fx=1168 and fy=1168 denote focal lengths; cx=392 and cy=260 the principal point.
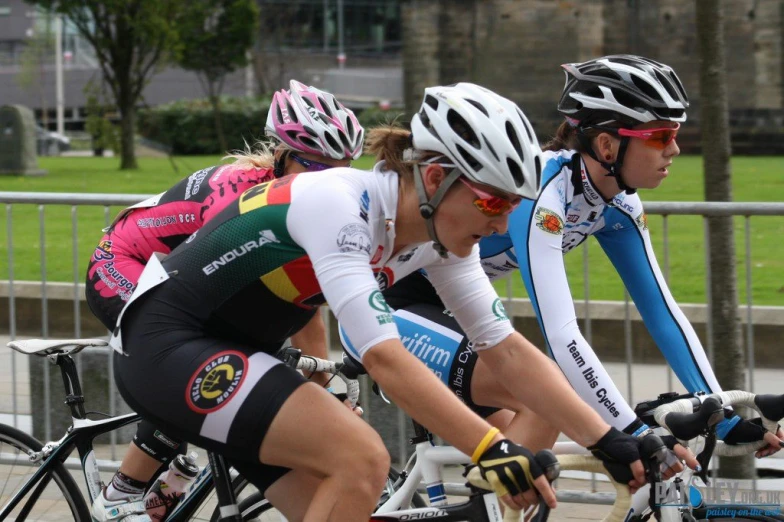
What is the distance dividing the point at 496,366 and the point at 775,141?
3325cm

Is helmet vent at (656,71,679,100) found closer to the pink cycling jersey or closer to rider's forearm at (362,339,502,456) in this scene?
rider's forearm at (362,339,502,456)

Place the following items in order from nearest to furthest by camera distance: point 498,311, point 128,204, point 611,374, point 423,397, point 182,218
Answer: point 423,397 < point 498,311 < point 182,218 < point 128,204 < point 611,374

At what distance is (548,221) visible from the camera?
3789 millimetres

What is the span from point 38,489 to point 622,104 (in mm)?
2653

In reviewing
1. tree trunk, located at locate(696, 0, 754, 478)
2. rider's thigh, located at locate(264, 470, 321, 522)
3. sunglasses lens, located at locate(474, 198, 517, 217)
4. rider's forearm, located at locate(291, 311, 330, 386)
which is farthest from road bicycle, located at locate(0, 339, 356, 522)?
tree trunk, located at locate(696, 0, 754, 478)

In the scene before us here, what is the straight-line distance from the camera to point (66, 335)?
27.5ft

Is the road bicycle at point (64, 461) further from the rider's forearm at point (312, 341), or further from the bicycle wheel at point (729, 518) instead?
the bicycle wheel at point (729, 518)

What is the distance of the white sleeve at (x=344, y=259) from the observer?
9.86 ft

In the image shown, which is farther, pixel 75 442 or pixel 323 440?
pixel 75 442

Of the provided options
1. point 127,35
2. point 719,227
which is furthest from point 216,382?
point 127,35

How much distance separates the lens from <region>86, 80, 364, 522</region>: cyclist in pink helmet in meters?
4.24

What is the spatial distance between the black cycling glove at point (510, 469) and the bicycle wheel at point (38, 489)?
7.45 ft

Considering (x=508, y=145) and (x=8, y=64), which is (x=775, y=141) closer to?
(x=508, y=145)

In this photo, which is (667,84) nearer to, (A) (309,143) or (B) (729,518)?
(B) (729,518)
